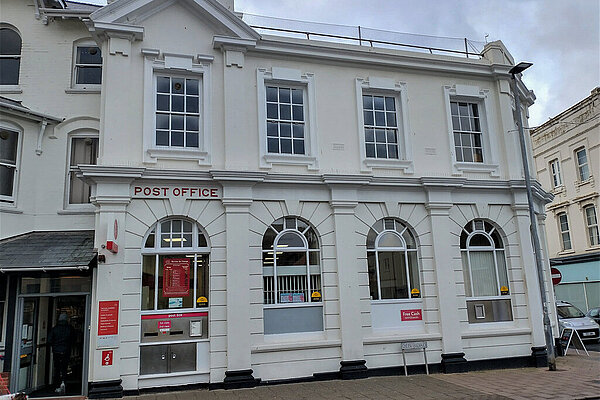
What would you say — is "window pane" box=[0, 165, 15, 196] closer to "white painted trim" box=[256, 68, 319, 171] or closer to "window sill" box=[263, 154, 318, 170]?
"white painted trim" box=[256, 68, 319, 171]

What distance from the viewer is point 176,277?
10977 millimetres

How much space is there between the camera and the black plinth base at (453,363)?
12125 millimetres

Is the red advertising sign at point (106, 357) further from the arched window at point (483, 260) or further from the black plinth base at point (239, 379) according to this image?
the arched window at point (483, 260)

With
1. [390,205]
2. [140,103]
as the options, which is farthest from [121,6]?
[390,205]

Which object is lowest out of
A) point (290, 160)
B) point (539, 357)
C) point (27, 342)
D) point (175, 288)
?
point (539, 357)

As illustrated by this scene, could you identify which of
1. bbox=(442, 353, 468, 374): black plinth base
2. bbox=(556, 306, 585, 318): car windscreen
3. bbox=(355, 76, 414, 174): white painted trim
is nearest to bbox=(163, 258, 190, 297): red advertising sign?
bbox=(355, 76, 414, 174): white painted trim

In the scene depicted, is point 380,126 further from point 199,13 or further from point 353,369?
point 353,369

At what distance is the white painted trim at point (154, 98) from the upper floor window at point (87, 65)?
262cm

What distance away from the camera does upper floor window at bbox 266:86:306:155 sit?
12.5 meters

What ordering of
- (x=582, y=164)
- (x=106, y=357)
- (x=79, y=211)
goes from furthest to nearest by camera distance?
(x=582, y=164)
(x=79, y=211)
(x=106, y=357)

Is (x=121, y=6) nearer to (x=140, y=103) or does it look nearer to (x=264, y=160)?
(x=140, y=103)

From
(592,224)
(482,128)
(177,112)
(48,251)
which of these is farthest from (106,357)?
(592,224)

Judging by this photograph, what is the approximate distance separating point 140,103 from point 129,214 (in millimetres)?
2684

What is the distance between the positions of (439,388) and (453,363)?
199 cm
